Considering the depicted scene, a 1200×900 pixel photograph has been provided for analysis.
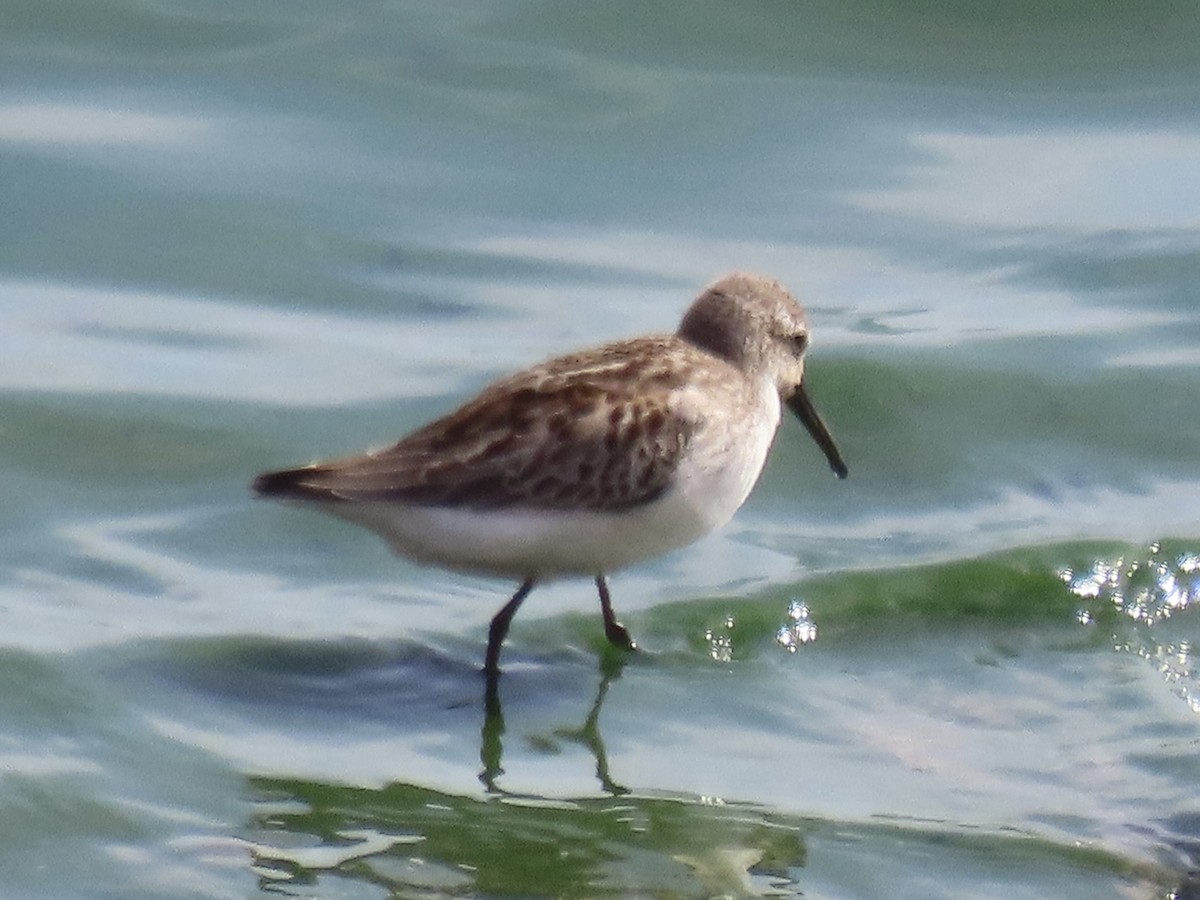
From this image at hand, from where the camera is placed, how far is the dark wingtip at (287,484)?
20.6 feet

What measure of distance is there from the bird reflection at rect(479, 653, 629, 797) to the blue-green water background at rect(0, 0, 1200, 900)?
22 mm

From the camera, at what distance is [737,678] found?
6.89 meters

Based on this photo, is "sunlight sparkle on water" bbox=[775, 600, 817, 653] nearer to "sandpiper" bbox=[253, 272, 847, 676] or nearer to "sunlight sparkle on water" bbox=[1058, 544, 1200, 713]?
"sandpiper" bbox=[253, 272, 847, 676]

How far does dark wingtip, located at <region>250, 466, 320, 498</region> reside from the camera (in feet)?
20.6

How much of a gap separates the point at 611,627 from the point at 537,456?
811 millimetres

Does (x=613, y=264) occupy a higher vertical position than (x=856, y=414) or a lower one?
higher

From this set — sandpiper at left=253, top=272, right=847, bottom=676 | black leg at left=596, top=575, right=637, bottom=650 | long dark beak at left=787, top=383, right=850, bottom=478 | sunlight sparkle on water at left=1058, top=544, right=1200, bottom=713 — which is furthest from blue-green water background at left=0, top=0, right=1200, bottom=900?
sandpiper at left=253, top=272, right=847, bottom=676

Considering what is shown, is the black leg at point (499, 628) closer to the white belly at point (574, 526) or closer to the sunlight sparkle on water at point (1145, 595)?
the white belly at point (574, 526)

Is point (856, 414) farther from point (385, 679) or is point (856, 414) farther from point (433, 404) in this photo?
point (385, 679)

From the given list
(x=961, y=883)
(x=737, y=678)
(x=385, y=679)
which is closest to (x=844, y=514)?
(x=737, y=678)

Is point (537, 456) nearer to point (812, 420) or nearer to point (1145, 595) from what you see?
point (812, 420)

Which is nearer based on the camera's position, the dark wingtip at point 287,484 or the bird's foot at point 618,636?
the dark wingtip at point 287,484

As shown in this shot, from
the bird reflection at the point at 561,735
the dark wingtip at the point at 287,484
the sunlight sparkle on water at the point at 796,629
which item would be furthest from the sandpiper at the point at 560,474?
the sunlight sparkle on water at the point at 796,629

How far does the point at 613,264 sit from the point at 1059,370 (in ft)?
7.20
